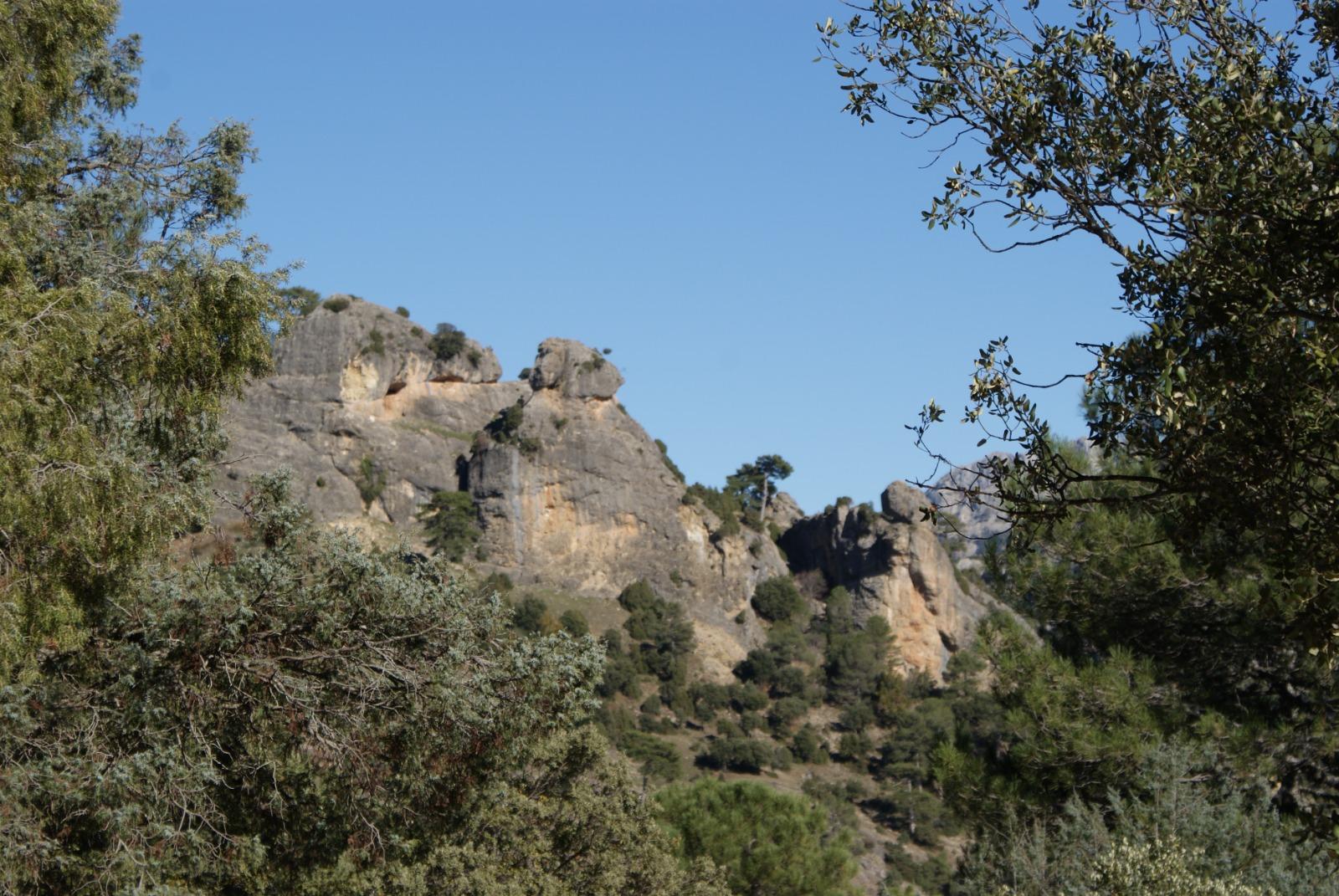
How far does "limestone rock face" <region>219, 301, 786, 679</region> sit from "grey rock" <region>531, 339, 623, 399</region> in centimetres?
7

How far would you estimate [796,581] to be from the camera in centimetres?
8712

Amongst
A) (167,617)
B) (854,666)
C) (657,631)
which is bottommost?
(167,617)

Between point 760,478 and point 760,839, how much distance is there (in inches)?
2920

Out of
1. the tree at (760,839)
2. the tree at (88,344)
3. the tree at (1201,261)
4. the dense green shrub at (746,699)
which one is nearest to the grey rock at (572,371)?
the dense green shrub at (746,699)

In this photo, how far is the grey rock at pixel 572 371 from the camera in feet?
269

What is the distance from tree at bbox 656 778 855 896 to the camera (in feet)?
77.3

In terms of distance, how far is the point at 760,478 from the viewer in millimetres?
97750

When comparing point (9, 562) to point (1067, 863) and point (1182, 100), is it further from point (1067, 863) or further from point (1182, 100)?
point (1067, 863)

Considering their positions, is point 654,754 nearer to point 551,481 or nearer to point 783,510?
point 551,481

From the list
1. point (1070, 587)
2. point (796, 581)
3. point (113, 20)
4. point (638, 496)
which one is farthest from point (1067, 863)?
point (796, 581)

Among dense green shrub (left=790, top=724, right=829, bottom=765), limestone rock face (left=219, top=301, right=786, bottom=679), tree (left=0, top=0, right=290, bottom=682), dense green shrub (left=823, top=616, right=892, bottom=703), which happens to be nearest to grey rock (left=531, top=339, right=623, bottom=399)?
limestone rock face (left=219, top=301, right=786, bottom=679)

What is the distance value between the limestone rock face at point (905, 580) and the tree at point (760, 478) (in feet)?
38.7

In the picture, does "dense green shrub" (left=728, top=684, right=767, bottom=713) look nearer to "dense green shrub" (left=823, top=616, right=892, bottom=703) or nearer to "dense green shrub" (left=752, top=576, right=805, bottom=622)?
→ "dense green shrub" (left=823, top=616, right=892, bottom=703)

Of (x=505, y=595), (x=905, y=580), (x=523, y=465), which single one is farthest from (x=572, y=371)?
(x=505, y=595)
